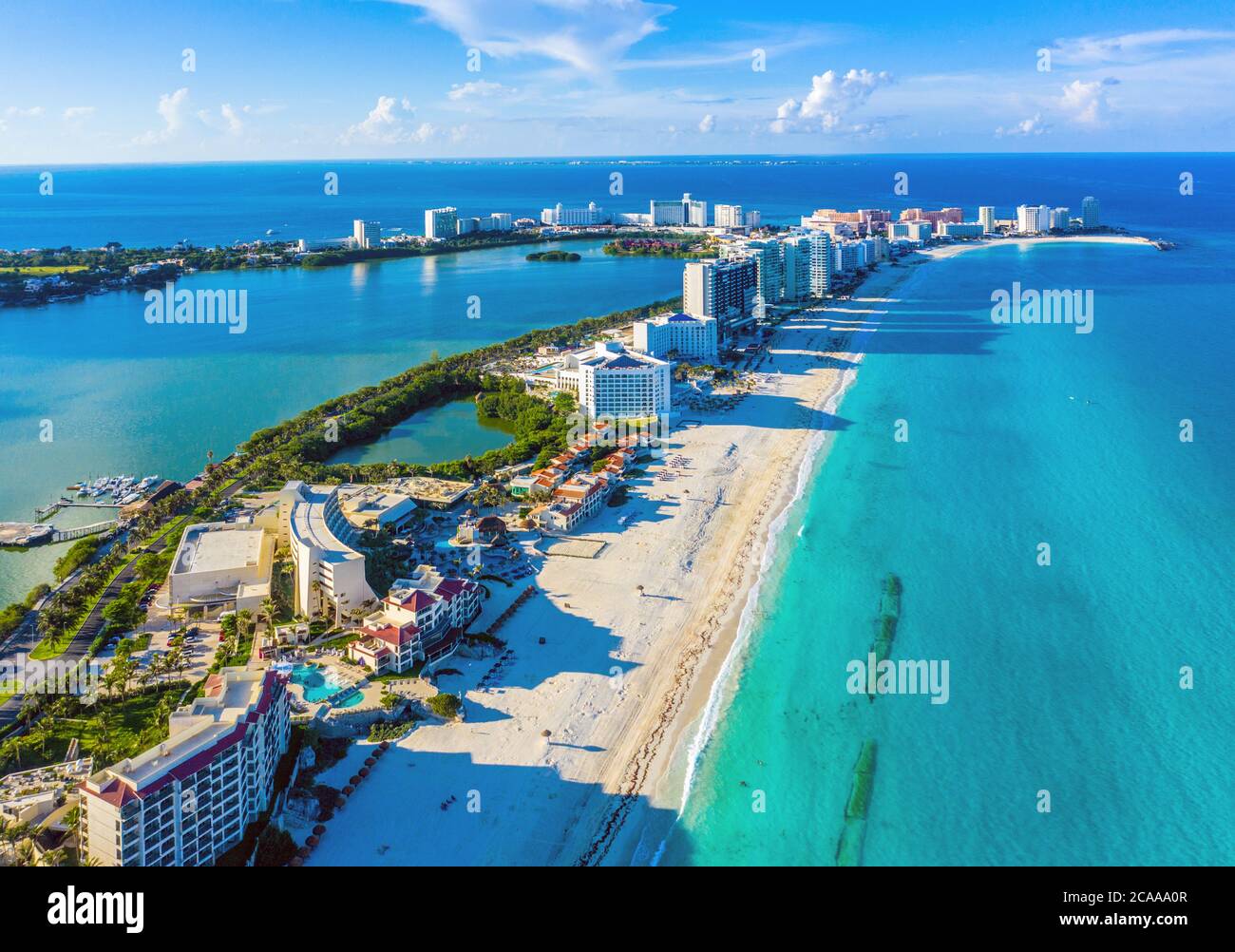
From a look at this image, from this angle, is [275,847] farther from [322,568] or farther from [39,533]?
[39,533]

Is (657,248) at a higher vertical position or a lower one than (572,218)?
lower

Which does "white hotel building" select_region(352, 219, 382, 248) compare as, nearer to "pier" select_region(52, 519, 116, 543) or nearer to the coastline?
"pier" select_region(52, 519, 116, 543)

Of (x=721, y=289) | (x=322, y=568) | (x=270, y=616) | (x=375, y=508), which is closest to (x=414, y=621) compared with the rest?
(x=322, y=568)

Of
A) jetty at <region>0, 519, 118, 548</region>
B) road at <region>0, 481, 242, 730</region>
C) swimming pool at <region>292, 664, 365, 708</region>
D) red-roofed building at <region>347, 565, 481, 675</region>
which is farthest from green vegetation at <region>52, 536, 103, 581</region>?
red-roofed building at <region>347, 565, 481, 675</region>

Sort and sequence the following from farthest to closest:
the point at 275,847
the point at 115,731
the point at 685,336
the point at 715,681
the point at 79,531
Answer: the point at 685,336, the point at 79,531, the point at 715,681, the point at 115,731, the point at 275,847

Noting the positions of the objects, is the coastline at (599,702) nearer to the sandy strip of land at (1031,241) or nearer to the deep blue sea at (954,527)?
the deep blue sea at (954,527)

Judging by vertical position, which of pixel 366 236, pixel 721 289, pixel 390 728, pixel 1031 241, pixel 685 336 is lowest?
pixel 390 728
